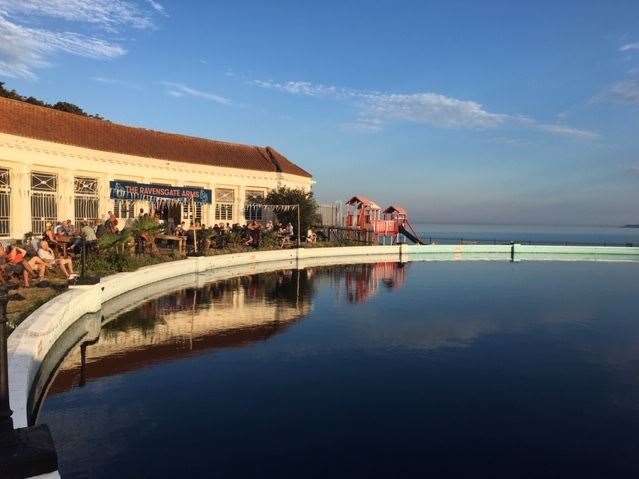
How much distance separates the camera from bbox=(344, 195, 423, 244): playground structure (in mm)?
39281

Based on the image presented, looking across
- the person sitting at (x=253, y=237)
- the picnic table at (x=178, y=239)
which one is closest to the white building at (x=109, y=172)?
the picnic table at (x=178, y=239)

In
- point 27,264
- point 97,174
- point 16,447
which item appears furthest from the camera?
point 97,174

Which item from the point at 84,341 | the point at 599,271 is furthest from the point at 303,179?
the point at 84,341

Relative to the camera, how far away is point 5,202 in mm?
21250

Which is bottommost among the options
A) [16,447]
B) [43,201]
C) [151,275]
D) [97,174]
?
[16,447]

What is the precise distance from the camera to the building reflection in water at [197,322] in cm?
837

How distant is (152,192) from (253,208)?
556 inches

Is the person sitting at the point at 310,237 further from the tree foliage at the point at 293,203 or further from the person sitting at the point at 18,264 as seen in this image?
the person sitting at the point at 18,264

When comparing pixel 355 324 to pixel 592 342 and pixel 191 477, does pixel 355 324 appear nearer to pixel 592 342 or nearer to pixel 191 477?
pixel 592 342

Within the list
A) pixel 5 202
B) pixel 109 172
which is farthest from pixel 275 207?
pixel 5 202

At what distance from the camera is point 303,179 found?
1586 inches

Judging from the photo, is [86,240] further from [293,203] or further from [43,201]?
[293,203]

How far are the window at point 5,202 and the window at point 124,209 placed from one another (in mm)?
6261

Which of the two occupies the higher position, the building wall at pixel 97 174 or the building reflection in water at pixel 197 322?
the building wall at pixel 97 174
